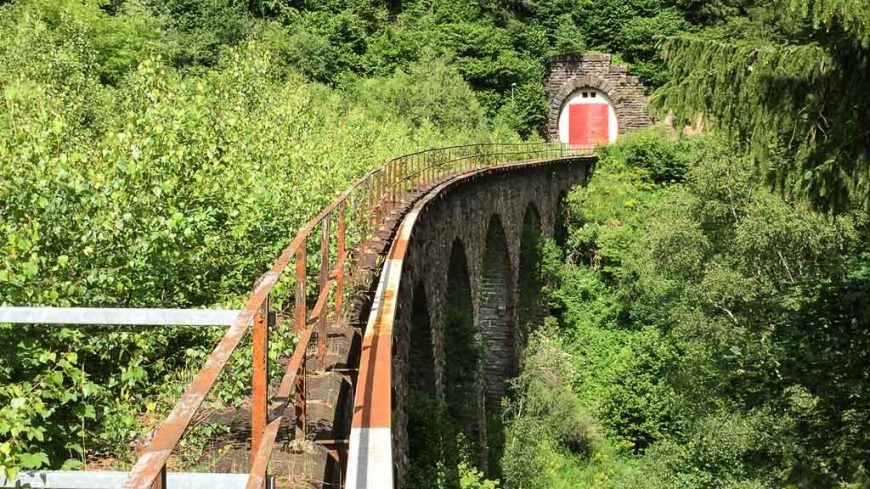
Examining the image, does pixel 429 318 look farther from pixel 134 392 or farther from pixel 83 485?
pixel 83 485

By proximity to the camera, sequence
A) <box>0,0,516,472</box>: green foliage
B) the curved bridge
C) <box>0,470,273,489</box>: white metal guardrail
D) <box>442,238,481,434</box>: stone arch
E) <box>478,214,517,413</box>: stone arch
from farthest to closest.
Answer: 1. <box>478,214,517,413</box>: stone arch
2. <box>442,238,481,434</box>: stone arch
3. <box>0,0,516,472</box>: green foliage
4. <box>0,470,273,489</box>: white metal guardrail
5. the curved bridge

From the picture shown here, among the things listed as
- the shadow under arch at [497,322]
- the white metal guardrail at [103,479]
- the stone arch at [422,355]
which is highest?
the white metal guardrail at [103,479]

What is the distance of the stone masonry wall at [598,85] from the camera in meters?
47.9

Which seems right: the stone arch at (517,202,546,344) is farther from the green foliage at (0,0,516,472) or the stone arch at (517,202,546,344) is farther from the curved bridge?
the green foliage at (0,0,516,472)

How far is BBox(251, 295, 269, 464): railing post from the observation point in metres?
3.04

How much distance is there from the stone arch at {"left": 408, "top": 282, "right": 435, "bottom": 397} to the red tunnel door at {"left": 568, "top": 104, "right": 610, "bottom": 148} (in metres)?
36.4

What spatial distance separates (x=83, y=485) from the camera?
376 centimetres

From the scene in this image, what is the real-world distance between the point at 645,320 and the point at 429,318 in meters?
20.9

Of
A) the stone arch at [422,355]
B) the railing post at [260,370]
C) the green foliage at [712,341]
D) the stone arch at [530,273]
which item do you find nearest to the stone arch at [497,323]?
the green foliage at [712,341]

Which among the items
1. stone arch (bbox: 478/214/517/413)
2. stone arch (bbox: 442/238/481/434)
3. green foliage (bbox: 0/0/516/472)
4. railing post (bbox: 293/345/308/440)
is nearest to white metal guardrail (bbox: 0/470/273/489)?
green foliage (bbox: 0/0/516/472)

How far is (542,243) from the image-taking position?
32.8 m

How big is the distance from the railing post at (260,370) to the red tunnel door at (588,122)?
46545 millimetres

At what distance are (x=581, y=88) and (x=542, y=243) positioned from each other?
1844 cm

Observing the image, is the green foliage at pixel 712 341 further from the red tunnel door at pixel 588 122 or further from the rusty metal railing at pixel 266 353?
the red tunnel door at pixel 588 122
